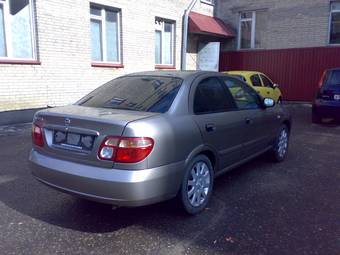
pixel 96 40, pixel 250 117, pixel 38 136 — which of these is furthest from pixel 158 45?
pixel 38 136

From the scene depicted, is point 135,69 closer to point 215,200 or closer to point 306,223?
point 215,200

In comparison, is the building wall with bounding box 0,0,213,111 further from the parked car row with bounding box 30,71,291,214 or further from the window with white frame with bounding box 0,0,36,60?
the parked car row with bounding box 30,71,291,214

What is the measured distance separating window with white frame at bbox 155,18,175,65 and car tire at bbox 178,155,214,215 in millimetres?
10282

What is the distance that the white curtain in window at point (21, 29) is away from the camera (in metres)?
8.46

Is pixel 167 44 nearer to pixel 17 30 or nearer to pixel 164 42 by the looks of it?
pixel 164 42

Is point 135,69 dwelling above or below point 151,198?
above

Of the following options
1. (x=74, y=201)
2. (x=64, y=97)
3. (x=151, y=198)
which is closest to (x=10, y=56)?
(x=64, y=97)

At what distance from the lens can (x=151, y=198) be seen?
298cm

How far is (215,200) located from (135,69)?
8.83 m

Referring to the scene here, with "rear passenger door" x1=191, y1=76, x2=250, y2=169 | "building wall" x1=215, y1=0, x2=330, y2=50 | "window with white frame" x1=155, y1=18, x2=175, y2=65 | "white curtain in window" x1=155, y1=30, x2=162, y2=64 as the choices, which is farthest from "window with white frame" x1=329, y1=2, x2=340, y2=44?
"rear passenger door" x1=191, y1=76, x2=250, y2=169

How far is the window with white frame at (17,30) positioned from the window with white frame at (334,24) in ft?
39.0

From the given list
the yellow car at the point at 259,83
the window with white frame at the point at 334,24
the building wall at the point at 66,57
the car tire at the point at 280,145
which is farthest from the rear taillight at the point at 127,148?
the window with white frame at the point at 334,24

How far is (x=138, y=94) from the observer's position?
3.62 meters

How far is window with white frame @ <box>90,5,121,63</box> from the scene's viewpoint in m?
10.6
